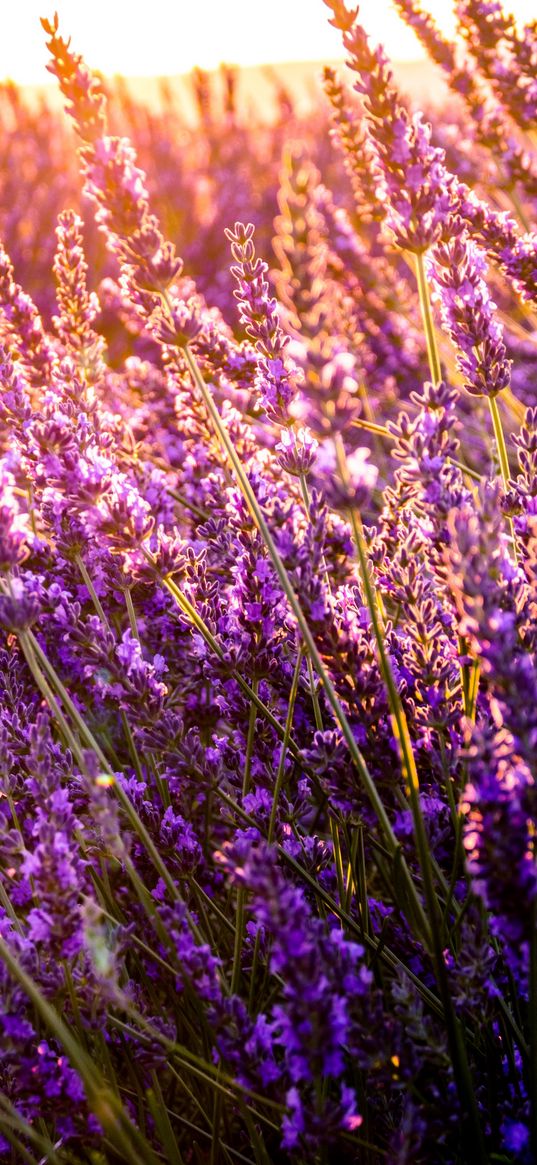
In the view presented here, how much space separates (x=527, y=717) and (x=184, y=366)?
146 cm

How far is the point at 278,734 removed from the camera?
1.68 m

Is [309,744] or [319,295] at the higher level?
[319,295]

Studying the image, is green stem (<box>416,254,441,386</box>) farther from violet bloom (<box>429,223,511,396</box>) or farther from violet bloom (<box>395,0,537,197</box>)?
violet bloom (<box>395,0,537,197</box>)

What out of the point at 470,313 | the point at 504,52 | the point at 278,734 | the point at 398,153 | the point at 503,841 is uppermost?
the point at 504,52

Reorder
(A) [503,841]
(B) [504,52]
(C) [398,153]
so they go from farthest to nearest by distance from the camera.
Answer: (B) [504,52] → (C) [398,153] → (A) [503,841]

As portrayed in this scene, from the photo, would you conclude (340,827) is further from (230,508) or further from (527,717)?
(527,717)

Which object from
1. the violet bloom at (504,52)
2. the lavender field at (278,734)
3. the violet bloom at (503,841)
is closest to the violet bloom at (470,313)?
the lavender field at (278,734)

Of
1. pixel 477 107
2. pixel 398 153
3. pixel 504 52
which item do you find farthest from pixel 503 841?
pixel 477 107

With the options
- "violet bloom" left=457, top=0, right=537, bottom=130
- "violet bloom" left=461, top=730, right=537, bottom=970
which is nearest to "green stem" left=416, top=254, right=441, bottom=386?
"violet bloom" left=461, top=730, right=537, bottom=970

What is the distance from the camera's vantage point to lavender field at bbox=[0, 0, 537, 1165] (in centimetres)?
107

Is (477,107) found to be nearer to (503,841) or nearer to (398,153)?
(398,153)

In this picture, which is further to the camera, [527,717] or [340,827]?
[340,827]

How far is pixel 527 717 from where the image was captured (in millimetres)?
989

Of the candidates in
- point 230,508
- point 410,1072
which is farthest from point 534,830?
point 230,508
